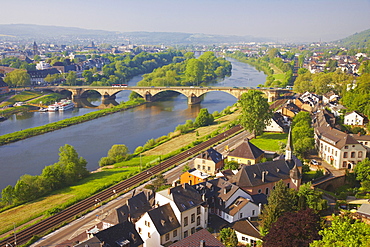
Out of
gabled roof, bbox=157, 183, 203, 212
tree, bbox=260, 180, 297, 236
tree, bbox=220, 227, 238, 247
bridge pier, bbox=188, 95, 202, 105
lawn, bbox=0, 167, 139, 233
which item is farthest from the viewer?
bridge pier, bbox=188, 95, 202, 105

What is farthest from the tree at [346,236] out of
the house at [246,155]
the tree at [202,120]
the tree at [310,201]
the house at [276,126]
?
the tree at [202,120]

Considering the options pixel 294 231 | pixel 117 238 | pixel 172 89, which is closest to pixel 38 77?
pixel 172 89

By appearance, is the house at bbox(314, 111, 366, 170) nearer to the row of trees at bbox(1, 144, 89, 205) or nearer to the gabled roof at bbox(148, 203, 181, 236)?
the gabled roof at bbox(148, 203, 181, 236)

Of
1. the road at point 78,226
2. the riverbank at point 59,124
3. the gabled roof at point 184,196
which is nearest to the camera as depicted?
the gabled roof at point 184,196

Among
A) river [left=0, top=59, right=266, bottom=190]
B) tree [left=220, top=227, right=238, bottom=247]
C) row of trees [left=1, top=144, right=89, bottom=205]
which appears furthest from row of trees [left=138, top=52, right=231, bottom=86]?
tree [left=220, top=227, right=238, bottom=247]

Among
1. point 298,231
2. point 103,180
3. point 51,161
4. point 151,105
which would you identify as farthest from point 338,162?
point 151,105

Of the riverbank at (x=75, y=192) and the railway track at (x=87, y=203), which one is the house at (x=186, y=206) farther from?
the riverbank at (x=75, y=192)

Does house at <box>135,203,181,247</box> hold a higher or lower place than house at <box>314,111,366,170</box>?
lower
